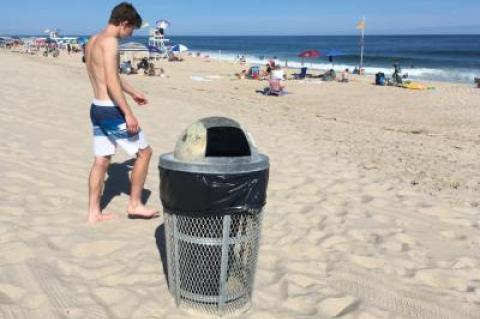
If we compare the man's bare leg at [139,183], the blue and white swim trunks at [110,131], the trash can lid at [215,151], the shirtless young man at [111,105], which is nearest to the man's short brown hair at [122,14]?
the shirtless young man at [111,105]

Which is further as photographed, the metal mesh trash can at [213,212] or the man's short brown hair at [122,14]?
the man's short brown hair at [122,14]

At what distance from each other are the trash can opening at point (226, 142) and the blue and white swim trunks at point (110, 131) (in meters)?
1.23

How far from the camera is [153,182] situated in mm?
5270

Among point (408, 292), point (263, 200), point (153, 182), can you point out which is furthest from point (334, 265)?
point (153, 182)

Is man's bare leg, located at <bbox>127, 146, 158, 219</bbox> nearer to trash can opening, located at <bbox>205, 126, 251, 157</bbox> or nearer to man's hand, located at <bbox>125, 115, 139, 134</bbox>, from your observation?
man's hand, located at <bbox>125, 115, 139, 134</bbox>

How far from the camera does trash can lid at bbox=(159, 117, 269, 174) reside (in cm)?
246

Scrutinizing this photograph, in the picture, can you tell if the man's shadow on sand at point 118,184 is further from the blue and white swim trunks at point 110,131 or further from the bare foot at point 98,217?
the blue and white swim trunks at point 110,131

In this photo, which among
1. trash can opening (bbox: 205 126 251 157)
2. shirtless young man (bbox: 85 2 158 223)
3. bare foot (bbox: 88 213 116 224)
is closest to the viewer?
trash can opening (bbox: 205 126 251 157)

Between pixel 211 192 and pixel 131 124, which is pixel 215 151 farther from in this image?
pixel 131 124

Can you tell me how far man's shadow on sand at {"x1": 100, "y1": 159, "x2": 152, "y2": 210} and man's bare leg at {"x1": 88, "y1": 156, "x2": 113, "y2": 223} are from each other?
1.39 ft

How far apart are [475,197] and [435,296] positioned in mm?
2404

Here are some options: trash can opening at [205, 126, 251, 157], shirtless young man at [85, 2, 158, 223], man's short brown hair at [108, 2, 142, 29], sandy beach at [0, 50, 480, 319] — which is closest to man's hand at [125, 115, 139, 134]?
shirtless young man at [85, 2, 158, 223]

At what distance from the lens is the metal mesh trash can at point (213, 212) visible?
2475 millimetres

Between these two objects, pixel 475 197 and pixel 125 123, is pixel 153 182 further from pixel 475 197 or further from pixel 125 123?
pixel 475 197
